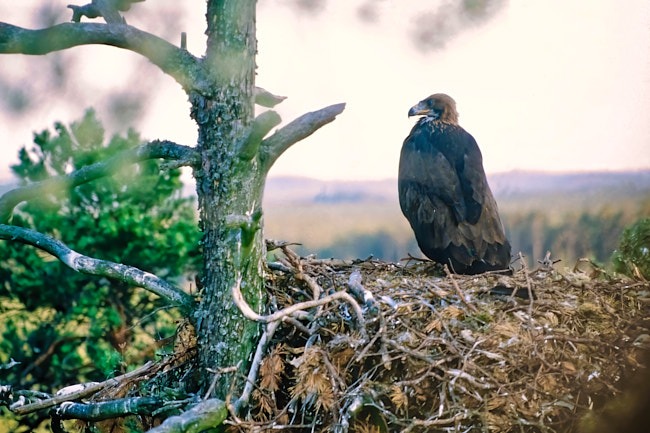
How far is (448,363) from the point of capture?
2.84 metres

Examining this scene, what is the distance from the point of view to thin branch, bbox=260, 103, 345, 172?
2.83 meters

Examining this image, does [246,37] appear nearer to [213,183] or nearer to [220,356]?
[213,183]

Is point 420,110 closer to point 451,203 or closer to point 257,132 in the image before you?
point 451,203

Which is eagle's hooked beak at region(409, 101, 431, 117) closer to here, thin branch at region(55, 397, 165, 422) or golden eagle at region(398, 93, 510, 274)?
golden eagle at region(398, 93, 510, 274)

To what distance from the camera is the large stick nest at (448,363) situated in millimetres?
2746

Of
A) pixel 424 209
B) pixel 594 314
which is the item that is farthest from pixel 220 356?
pixel 424 209

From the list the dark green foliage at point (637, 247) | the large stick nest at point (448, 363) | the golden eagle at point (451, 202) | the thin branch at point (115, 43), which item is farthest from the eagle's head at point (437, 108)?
the thin branch at point (115, 43)

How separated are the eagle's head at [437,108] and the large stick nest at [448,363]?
221cm

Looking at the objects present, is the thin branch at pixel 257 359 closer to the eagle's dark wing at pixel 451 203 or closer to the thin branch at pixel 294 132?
the thin branch at pixel 294 132

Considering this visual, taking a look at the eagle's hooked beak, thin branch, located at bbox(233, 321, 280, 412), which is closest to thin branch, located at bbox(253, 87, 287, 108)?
thin branch, located at bbox(233, 321, 280, 412)

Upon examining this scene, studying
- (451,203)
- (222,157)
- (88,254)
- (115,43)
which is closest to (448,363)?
(222,157)

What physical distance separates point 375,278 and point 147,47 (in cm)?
160

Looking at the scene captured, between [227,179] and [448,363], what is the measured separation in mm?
1074

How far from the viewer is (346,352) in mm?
2908
